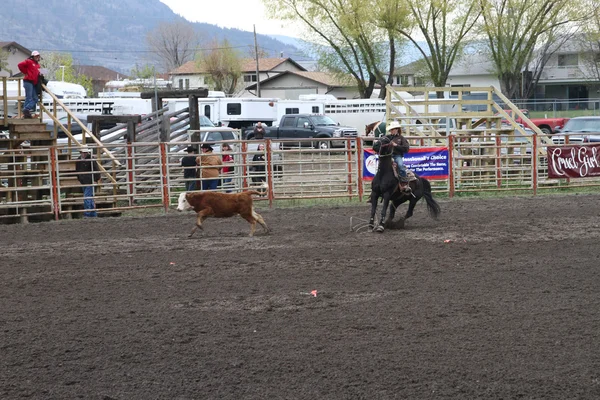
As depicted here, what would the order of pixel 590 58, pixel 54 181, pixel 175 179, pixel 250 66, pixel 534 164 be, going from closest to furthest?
pixel 54 181 → pixel 175 179 → pixel 534 164 → pixel 590 58 → pixel 250 66

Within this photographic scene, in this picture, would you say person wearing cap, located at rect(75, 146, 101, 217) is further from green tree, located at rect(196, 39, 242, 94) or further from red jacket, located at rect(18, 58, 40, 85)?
green tree, located at rect(196, 39, 242, 94)

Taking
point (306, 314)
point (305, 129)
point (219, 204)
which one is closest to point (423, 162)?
point (219, 204)

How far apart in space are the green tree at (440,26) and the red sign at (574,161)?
19396 millimetres

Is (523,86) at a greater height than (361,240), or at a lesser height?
greater

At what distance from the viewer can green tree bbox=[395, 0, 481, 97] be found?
124 ft

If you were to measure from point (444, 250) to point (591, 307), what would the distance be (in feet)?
11.4

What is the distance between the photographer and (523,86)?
54.2 m

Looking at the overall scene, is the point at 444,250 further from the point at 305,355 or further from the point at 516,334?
the point at 305,355

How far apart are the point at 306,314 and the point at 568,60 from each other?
57.7 metres

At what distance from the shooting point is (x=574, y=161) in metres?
19.1

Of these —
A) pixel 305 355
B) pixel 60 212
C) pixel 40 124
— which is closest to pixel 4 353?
pixel 305 355

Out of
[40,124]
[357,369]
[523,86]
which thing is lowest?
[357,369]

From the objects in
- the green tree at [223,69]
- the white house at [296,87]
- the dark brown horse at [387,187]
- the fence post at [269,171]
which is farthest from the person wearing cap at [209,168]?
the green tree at [223,69]

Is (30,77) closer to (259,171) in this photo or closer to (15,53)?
(259,171)
